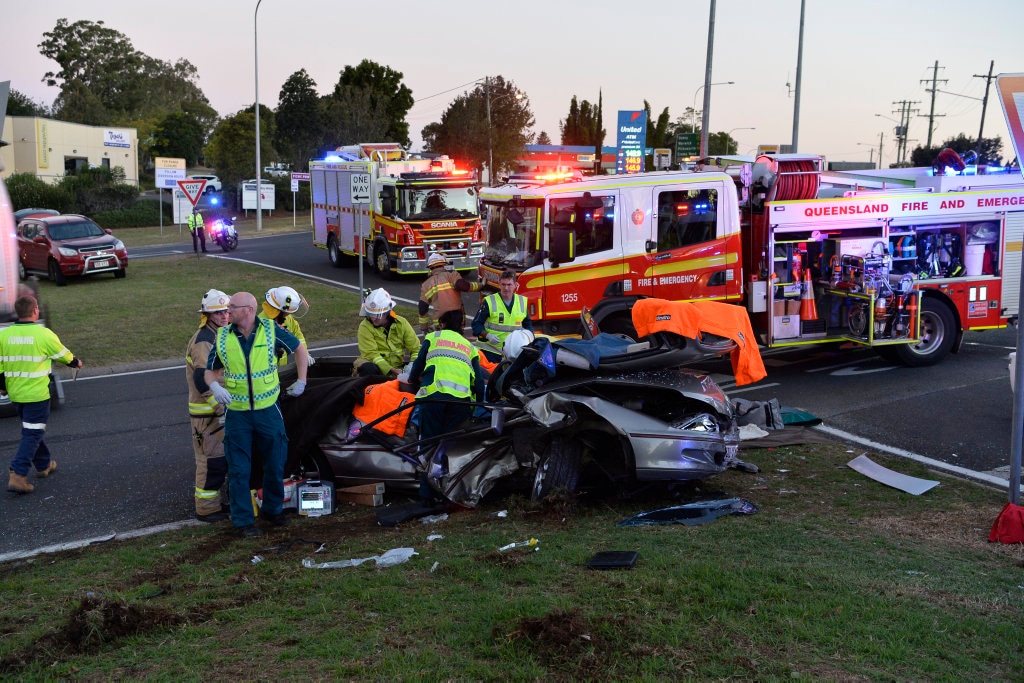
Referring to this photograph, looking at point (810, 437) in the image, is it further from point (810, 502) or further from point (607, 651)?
point (607, 651)

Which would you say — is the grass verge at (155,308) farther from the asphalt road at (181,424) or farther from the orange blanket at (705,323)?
the orange blanket at (705,323)

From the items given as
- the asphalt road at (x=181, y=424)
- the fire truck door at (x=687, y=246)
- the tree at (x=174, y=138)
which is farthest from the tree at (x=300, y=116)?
the fire truck door at (x=687, y=246)

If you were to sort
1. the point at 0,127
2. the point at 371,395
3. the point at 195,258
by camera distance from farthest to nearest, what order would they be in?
the point at 195,258
the point at 371,395
the point at 0,127

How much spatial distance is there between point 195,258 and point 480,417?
79.1 ft

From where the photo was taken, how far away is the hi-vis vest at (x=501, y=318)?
30.3ft

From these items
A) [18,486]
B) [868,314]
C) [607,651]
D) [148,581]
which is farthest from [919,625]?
[868,314]

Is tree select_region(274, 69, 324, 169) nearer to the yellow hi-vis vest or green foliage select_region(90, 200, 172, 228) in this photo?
green foliage select_region(90, 200, 172, 228)

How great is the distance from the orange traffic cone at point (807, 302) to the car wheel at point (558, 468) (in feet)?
21.2

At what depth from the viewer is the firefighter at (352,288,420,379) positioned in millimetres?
8562

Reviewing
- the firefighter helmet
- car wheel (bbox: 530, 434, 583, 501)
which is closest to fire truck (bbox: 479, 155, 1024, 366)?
the firefighter helmet

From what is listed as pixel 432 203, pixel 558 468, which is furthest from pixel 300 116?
pixel 558 468

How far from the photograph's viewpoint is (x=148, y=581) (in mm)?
5742

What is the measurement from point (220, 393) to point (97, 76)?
352 feet

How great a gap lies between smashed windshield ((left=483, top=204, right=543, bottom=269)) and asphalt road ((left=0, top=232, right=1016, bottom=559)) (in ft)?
9.99
